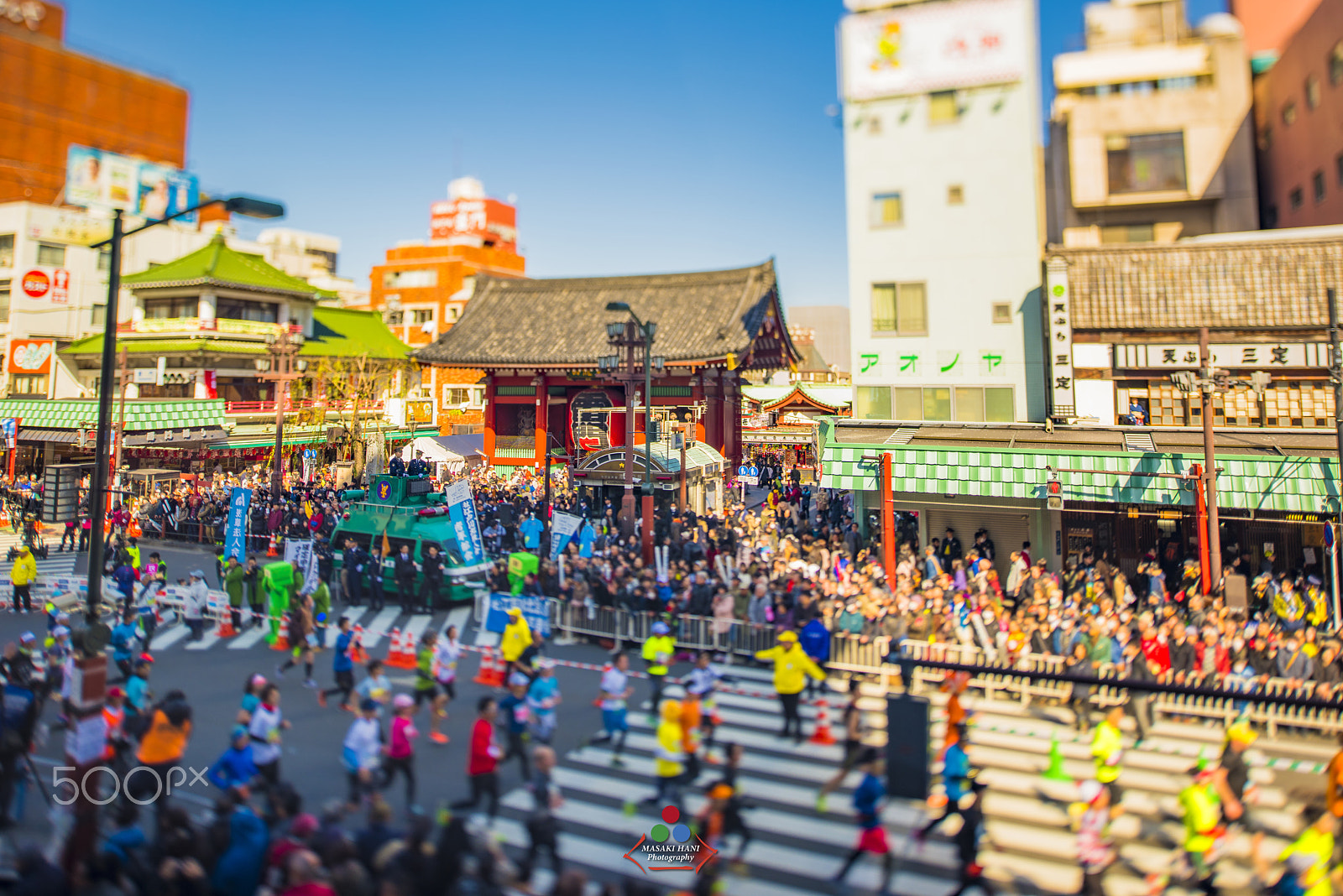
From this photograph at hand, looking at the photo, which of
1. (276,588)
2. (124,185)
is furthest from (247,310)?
(276,588)

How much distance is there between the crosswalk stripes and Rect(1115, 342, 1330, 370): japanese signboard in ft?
41.1

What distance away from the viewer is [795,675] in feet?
35.5

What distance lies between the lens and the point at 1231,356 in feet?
65.3

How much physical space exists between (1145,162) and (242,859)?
3330 centimetres

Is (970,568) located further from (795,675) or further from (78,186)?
(78,186)

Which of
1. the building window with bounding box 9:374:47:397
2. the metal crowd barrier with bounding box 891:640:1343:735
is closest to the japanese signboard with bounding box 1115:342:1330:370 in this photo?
the metal crowd barrier with bounding box 891:640:1343:735

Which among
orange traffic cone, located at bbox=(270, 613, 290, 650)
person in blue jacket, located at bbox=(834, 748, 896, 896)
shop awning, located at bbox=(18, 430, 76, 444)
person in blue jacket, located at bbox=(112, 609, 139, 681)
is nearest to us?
person in blue jacket, located at bbox=(834, 748, 896, 896)

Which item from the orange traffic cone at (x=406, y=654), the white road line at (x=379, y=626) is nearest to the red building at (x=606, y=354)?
the white road line at (x=379, y=626)

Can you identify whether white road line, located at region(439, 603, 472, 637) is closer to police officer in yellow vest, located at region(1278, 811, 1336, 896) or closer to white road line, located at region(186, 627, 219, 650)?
white road line, located at region(186, 627, 219, 650)

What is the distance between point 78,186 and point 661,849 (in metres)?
64.6

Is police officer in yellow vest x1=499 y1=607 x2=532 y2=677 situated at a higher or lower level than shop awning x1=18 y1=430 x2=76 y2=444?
lower

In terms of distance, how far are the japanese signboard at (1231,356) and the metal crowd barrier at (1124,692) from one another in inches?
447

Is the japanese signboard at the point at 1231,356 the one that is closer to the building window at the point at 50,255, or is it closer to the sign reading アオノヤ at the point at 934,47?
the sign reading アオノヤ at the point at 934,47

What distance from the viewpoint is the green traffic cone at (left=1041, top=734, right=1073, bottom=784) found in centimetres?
955
